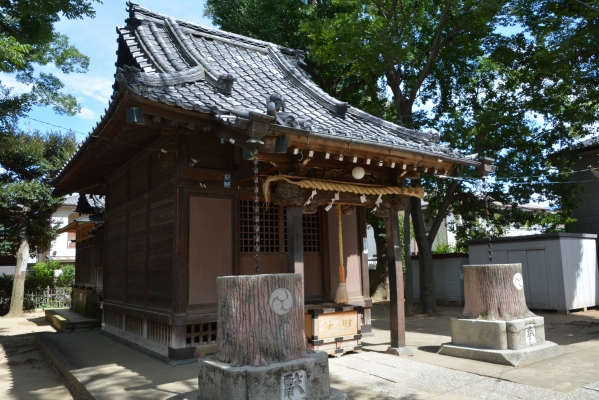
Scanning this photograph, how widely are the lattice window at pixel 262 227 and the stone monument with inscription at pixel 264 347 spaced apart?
3.37 meters

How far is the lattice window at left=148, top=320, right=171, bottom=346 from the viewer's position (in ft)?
25.3

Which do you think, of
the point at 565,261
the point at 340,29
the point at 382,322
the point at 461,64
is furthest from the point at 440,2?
the point at 382,322

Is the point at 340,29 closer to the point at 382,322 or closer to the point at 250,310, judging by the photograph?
the point at 382,322

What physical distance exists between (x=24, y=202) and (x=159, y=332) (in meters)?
14.7

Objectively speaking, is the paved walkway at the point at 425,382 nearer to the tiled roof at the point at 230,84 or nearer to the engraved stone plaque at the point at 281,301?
the engraved stone plaque at the point at 281,301

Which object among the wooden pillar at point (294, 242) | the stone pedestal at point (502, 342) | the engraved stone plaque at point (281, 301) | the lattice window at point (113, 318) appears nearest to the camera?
the engraved stone plaque at point (281, 301)

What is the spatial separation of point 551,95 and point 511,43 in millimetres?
2709

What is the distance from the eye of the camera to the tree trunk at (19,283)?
19.3 metres

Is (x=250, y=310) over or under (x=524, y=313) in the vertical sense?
over

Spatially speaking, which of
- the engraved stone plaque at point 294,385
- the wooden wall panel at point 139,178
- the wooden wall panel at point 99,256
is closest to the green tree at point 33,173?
the wooden wall panel at point 99,256

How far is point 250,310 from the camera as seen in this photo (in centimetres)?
475

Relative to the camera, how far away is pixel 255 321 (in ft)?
15.6

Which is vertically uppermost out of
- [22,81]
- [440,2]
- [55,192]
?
[440,2]

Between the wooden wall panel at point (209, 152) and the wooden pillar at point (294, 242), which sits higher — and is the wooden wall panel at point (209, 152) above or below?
above
